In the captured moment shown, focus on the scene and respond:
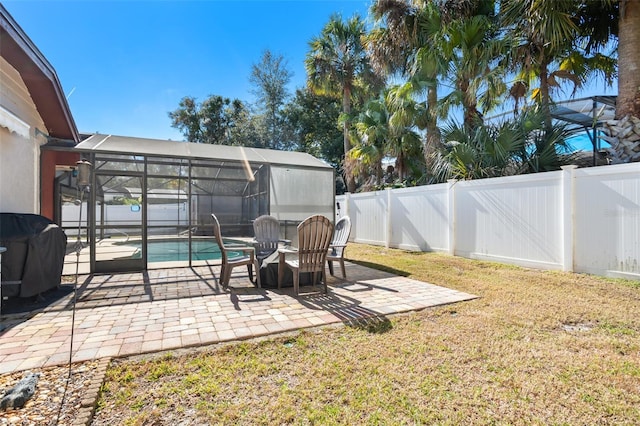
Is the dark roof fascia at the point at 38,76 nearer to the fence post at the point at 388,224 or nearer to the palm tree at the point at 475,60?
the fence post at the point at 388,224

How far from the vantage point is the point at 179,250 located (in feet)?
26.1

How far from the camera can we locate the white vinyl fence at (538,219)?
490cm

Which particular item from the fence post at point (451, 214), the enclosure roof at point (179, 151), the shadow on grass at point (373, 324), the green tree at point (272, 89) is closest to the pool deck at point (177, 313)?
the shadow on grass at point (373, 324)

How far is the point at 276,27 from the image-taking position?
1505 cm

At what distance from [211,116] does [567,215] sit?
20071 mm

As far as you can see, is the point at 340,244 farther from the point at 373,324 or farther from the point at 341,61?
the point at 341,61

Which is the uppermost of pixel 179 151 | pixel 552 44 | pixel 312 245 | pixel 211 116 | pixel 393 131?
pixel 211 116

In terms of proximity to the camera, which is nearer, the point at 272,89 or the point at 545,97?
the point at 545,97

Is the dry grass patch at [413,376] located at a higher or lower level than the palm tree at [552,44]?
lower

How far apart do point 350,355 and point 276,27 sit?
16366 mm

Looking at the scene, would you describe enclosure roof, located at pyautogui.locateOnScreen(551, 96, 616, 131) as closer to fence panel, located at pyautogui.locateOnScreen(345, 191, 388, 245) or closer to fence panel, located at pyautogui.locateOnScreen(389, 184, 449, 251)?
fence panel, located at pyautogui.locateOnScreen(389, 184, 449, 251)

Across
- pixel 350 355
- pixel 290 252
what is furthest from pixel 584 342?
pixel 290 252

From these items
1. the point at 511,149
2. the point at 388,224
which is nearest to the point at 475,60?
the point at 511,149

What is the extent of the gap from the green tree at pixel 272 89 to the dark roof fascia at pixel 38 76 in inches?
555
